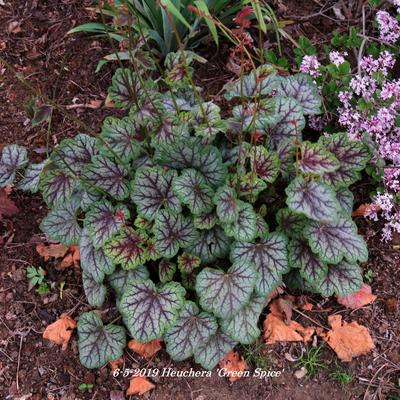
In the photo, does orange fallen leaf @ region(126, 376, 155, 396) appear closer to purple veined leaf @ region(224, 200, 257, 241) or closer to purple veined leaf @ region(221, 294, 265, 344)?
purple veined leaf @ region(221, 294, 265, 344)

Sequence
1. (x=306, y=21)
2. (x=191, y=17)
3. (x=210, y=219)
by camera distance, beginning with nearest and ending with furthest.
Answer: (x=210, y=219) < (x=191, y=17) < (x=306, y=21)

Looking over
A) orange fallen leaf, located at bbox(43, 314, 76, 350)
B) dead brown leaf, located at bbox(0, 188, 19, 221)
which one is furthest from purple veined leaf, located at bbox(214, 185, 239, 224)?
dead brown leaf, located at bbox(0, 188, 19, 221)

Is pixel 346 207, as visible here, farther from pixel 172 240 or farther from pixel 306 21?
pixel 306 21

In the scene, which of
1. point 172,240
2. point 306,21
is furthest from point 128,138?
point 306,21

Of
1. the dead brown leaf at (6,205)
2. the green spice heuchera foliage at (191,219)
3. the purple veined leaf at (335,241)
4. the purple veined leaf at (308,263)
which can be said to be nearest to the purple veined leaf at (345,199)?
the green spice heuchera foliage at (191,219)

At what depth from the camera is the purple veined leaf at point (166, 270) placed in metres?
2.35

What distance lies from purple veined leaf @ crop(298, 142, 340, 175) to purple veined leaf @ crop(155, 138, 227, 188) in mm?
348

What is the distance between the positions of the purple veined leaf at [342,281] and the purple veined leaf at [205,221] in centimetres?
54

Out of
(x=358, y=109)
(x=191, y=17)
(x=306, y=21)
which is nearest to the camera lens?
(x=358, y=109)

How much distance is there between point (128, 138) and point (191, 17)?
118 cm

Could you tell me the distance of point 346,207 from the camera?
2422 mm

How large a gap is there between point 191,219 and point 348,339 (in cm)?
93

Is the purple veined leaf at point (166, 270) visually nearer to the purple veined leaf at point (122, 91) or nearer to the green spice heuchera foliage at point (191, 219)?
the green spice heuchera foliage at point (191, 219)

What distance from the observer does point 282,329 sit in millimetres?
2482
